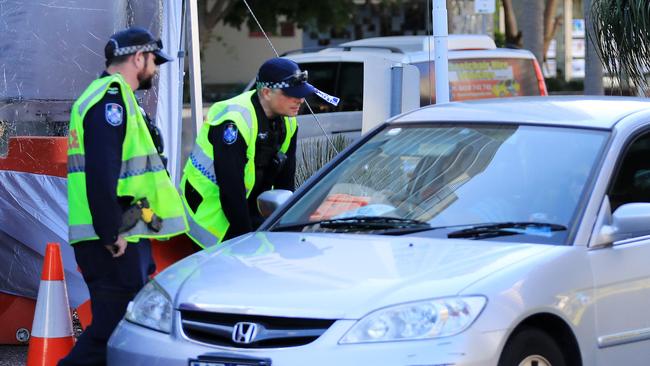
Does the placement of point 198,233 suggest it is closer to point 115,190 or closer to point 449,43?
point 115,190

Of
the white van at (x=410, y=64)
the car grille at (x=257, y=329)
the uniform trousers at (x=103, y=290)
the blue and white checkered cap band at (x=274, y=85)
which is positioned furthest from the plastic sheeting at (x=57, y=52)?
the car grille at (x=257, y=329)

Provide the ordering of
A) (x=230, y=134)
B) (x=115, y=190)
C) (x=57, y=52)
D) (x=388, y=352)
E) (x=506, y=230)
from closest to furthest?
(x=388, y=352), (x=506, y=230), (x=115, y=190), (x=230, y=134), (x=57, y=52)

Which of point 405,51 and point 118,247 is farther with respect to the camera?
point 405,51

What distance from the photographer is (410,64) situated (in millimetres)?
9969

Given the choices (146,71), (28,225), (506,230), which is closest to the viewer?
(506,230)

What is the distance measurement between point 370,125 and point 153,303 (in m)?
4.63

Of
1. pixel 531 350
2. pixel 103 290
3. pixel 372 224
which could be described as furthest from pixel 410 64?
pixel 531 350

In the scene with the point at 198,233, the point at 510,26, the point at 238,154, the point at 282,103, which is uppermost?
the point at 282,103

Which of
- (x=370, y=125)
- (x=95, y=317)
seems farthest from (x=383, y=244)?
(x=370, y=125)

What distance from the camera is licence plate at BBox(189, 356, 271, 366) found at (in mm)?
4242

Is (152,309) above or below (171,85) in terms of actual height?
below

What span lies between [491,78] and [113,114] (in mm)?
7837

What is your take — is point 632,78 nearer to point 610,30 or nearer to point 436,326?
point 610,30

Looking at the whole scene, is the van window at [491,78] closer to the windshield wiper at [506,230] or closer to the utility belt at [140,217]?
the utility belt at [140,217]
